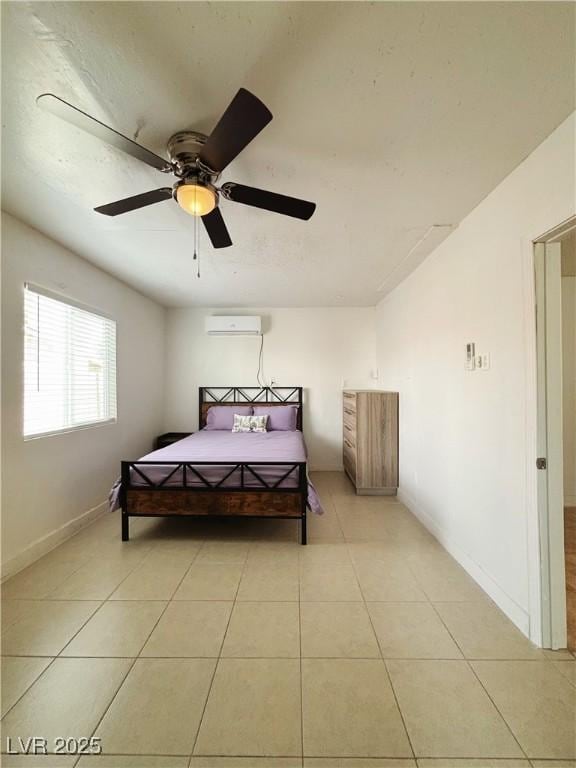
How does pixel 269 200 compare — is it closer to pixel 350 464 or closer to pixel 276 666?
pixel 276 666

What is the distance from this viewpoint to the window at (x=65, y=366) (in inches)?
90.5

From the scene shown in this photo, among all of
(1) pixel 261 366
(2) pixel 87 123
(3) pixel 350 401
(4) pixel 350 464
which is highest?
(2) pixel 87 123

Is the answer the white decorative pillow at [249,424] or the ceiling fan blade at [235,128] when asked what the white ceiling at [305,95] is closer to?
the ceiling fan blade at [235,128]

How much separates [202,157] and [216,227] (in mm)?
464

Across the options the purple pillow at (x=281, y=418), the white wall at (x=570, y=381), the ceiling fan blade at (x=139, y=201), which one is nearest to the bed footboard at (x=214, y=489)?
the purple pillow at (x=281, y=418)

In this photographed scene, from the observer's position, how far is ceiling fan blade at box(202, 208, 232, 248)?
5.35ft

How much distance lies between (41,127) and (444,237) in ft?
8.39

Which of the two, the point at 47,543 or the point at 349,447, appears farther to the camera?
the point at 349,447

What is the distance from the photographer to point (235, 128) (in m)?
1.11

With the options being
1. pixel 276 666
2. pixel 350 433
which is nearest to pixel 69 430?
pixel 276 666

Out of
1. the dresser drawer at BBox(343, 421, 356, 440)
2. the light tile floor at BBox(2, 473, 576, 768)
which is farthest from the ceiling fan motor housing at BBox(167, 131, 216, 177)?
the dresser drawer at BBox(343, 421, 356, 440)

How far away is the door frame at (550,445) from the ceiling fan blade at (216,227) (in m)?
1.63

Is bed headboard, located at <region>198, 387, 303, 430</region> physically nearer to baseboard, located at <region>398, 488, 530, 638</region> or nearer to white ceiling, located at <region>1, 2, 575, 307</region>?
baseboard, located at <region>398, 488, 530, 638</region>

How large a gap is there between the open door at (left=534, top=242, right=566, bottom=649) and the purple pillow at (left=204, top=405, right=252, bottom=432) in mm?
3337
